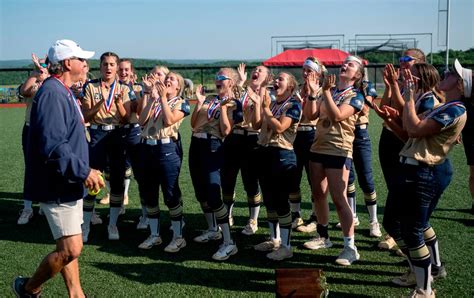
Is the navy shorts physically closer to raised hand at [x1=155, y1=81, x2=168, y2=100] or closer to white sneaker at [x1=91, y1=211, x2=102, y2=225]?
raised hand at [x1=155, y1=81, x2=168, y2=100]

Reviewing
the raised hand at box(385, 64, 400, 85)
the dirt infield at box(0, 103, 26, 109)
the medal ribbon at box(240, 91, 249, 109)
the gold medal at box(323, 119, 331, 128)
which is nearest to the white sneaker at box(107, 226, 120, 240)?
the medal ribbon at box(240, 91, 249, 109)

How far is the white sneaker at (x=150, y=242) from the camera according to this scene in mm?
5875

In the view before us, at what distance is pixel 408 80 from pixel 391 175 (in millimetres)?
1711

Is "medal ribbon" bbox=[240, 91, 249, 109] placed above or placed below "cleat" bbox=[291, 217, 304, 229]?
above

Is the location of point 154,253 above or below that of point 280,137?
below

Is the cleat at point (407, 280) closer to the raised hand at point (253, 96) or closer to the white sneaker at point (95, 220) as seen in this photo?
the raised hand at point (253, 96)

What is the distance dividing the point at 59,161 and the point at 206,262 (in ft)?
7.42

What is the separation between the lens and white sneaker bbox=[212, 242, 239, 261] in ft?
17.9

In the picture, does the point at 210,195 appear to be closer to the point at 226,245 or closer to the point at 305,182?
the point at 226,245

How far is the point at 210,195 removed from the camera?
223 inches

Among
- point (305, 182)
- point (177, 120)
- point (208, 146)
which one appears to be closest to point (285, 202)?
point (208, 146)

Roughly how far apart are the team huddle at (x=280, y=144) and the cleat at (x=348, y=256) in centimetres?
1

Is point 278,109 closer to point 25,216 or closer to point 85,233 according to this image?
point 85,233

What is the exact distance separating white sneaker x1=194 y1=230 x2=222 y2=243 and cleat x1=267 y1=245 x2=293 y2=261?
914 mm
